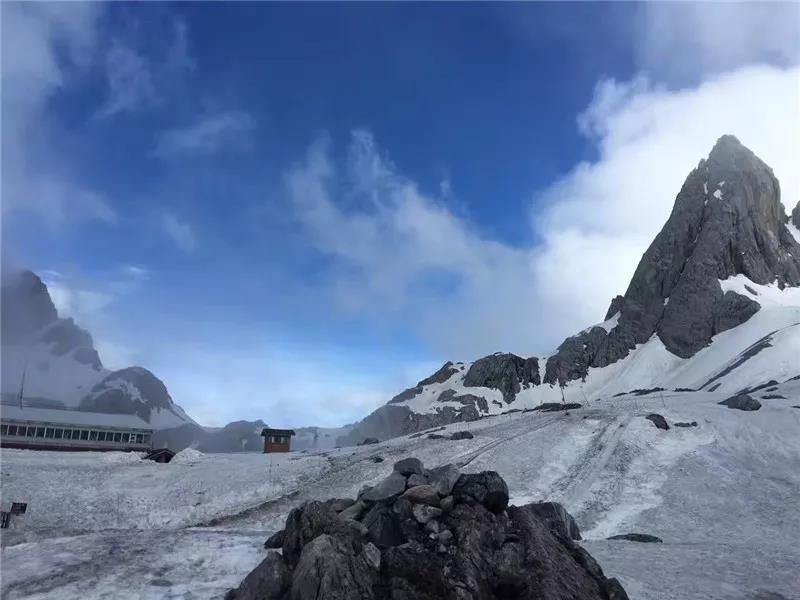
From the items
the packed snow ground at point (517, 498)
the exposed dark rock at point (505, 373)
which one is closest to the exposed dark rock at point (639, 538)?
the packed snow ground at point (517, 498)

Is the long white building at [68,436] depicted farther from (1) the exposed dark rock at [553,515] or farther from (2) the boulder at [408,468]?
(1) the exposed dark rock at [553,515]

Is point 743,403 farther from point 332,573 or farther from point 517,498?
point 332,573

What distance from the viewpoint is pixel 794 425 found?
41281 millimetres

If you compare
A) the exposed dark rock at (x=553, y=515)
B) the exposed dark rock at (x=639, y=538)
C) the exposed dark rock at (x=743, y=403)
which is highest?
the exposed dark rock at (x=743, y=403)

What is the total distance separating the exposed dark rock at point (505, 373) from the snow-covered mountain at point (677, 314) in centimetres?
34

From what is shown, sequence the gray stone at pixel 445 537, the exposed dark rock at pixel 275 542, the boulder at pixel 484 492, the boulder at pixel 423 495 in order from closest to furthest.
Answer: the gray stone at pixel 445 537, the boulder at pixel 423 495, the boulder at pixel 484 492, the exposed dark rock at pixel 275 542

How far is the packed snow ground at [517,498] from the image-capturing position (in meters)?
14.7

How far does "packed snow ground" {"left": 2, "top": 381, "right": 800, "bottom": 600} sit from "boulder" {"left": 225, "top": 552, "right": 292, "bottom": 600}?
1.09m

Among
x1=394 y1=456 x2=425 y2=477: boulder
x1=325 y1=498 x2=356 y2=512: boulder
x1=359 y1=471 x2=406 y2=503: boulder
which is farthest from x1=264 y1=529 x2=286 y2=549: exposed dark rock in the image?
x1=394 y1=456 x2=425 y2=477: boulder

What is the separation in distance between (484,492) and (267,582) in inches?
243

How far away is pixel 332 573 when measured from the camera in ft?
37.7

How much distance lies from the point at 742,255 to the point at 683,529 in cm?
13917

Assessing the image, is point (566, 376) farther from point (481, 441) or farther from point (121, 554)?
point (121, 554)

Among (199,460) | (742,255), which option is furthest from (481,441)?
(742,255)
